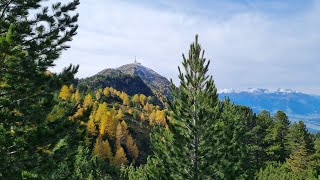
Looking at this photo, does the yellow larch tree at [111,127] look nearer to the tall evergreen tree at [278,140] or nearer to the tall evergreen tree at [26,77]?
the tall evergreen tree at [278,140]

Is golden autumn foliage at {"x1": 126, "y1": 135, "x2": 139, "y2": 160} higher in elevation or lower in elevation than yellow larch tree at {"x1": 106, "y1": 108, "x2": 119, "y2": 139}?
lower

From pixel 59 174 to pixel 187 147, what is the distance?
10013mm

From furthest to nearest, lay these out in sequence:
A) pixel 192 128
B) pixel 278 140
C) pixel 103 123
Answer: pixel 103 123, pixel 278 140, pixel 192 128

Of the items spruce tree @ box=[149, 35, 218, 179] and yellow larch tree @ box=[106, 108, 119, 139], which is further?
yellow larch tree @ box=[106, 108, 119, 139]

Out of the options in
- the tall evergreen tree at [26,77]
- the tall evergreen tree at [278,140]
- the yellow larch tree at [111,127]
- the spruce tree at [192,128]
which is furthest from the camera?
the yellow larch tree at [111,127]

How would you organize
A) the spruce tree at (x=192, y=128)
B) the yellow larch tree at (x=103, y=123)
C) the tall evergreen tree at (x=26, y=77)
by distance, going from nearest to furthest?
the tall evergreen tree at (x=26, y=77)
the spruce tree at (x=192, y=128)
the yellow larch tree at (x=103, y=123)

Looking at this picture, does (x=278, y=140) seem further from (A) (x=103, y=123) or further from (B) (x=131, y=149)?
(A) (x=103, y=123)

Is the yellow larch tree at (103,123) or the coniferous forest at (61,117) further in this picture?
the yellow larch tree at (103,123)

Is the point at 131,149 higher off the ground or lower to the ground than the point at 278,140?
lower

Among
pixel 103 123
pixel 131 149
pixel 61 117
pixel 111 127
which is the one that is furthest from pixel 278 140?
pixel 61 117

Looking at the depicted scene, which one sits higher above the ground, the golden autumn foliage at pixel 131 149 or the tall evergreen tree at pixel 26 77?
the tall evergreen tree at pixel 26 77

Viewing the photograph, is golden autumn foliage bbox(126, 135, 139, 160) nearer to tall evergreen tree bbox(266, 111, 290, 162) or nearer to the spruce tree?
tall evergreen tree bbox(266, 111, 290, 162)

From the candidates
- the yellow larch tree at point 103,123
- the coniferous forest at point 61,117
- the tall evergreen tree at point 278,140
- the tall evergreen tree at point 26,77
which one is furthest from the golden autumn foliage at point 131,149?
the tall evergreen tree at point 26,77

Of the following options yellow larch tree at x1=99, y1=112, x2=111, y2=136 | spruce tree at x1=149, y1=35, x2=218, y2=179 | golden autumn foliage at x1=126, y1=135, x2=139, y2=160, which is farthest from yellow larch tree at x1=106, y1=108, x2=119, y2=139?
spruce tree at x1=149, y1=35, x2=218, y2=179
